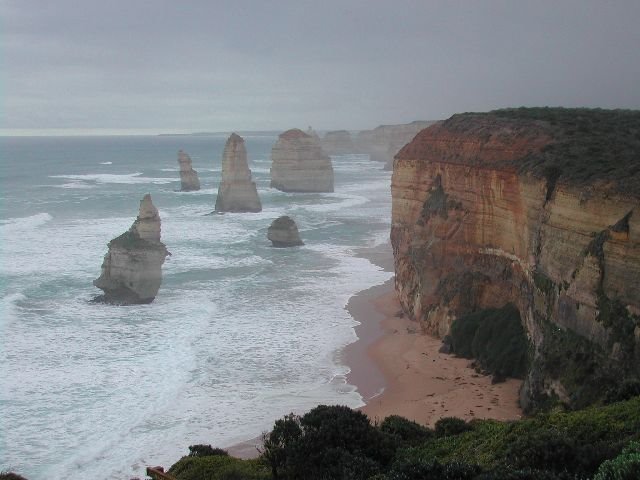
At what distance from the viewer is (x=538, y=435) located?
433 inches

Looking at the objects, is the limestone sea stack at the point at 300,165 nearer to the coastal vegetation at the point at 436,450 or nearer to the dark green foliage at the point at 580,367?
the dark green foliage at the point at 580,367

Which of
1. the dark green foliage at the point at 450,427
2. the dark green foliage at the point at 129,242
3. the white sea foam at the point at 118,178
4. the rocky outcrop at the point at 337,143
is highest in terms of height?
the rocky outcrop at the point at 337,143

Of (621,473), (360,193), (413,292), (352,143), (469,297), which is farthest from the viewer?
(352,143)

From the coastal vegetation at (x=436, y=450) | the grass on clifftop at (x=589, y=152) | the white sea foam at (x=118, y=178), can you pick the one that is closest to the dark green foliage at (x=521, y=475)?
the coastal vegetation at (x=436, y=450)

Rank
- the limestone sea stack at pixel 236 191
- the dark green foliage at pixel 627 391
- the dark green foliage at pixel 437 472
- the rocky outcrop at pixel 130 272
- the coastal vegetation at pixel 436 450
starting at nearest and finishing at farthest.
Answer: the dark green foliage at pixel 437 472, the coastal vegetation at pixel 436 450, the dark green foliage at pixel 627 391, the rocky outcrop at pixel 130 272, the limestone sea stack at pixel 236 191

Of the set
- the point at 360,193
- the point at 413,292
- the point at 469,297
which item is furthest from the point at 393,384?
the point at 360,193

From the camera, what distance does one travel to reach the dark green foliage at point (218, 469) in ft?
42.5

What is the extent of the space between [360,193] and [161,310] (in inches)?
2274

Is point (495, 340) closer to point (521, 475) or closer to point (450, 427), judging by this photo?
point (450, 427)

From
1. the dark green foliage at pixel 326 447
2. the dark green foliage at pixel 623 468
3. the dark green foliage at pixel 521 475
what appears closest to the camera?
A: the dark green foliage at pixel 623 468

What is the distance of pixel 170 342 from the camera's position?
2773cm

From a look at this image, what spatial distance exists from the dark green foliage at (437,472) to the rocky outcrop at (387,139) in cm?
11921

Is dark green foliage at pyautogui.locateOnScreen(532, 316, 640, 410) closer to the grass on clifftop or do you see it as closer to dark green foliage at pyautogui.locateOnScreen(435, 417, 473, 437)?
dark green foliage at pyautogui.locateOnScreen(435, 417, 473, 437)

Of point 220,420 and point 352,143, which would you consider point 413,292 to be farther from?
point 352,143
